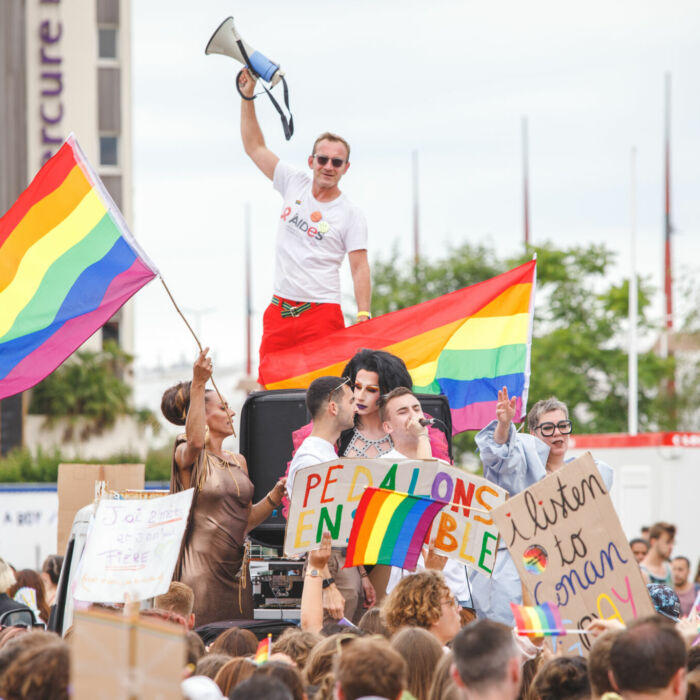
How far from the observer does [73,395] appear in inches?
1564

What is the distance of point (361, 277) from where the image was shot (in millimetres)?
8828

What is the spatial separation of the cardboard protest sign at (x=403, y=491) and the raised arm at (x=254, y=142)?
3.26 meters

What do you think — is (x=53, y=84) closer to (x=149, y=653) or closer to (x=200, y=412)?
(x=200, y=412)

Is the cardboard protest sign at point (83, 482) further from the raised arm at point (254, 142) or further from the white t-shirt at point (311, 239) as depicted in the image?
the raised arm at point (254, 142)

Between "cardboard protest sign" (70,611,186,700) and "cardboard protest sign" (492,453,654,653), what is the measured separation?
2.37 metres

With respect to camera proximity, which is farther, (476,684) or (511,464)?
(511,464)

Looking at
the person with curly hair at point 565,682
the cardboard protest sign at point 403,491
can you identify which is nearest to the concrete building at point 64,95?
the cardboard protest sign at point 403,491

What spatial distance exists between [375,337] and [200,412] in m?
2.78

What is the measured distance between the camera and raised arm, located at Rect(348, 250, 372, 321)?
8.77 m

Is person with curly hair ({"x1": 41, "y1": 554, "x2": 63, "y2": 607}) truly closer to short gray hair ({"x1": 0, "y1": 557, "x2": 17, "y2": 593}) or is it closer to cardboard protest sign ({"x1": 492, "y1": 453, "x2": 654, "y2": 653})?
short gray hair ({"x1": 0, "y1": 557, "x2": 17, "y2": 593})

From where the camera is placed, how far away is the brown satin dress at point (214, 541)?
22.7 feet

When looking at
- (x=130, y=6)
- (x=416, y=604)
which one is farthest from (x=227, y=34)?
(x=130, y=6)

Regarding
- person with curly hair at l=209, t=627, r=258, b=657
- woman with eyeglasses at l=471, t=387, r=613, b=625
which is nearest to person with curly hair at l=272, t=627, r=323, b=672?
person with curly hair at l=209, t=627, r=258, b=657

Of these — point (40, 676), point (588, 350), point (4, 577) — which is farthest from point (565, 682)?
point (588, 350)
